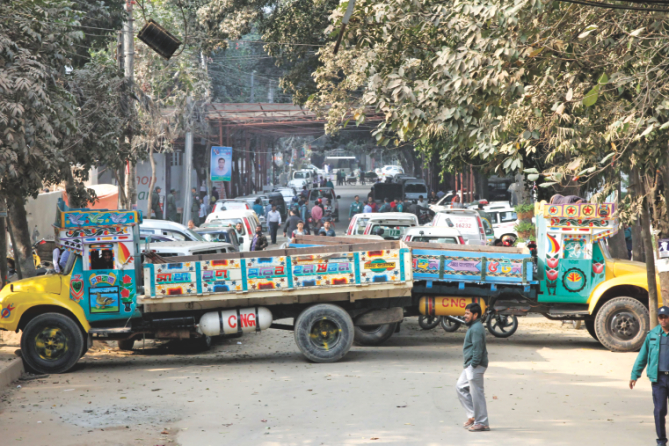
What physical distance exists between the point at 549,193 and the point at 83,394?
41.2 ft

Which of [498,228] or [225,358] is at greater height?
[498,228]

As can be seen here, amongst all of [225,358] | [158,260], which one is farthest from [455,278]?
[158,260]

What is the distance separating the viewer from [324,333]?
11.2 m

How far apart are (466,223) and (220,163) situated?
55.7ft

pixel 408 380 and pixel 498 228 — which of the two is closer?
pixel 408 380

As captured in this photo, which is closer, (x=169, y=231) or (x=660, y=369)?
(x=660, y=369)

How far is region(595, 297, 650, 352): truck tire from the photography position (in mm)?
11930

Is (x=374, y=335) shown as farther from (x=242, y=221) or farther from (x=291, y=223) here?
(x=291, y=223)

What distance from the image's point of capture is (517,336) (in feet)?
Answer: 45.3

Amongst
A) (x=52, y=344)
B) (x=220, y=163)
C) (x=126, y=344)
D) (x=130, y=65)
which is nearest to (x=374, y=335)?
(x=126, y=344)

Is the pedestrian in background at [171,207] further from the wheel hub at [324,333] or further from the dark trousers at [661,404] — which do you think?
the dark trousers at [661,404]

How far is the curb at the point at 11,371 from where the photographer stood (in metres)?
9.96

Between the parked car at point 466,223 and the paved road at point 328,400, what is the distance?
24.2 ft

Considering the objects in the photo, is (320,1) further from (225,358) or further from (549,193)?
(225,358)
